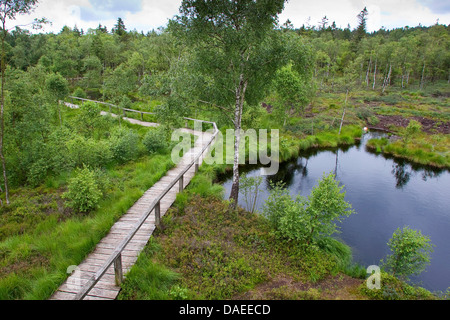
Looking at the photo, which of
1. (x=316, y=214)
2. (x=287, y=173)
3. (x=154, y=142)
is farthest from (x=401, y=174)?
(x=154, y=142)

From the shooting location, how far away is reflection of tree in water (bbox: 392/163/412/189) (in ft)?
57.2

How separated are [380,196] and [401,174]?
499cm

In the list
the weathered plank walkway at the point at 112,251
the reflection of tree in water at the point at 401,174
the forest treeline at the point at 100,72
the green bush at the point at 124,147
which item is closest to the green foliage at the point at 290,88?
the forest treeline at the point at 100,72

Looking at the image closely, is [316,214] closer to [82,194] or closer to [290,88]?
[82,194]

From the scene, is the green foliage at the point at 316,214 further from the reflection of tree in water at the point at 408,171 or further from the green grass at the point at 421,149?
the green grass at the point at 421,149

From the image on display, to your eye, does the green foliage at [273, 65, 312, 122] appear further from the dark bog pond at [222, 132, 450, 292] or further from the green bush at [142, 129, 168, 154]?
the green bush at [142, 129, 168, 154]

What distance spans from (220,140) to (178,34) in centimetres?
988

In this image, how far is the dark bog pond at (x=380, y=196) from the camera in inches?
416

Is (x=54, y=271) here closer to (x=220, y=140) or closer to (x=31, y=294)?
(x=31, y=294)

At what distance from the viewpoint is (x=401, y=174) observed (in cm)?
1891

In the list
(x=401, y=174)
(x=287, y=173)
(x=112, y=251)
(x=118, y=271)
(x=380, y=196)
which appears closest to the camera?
(x=118, y=271)

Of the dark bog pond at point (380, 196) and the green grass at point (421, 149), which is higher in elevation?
the green grass at point (421, 149)

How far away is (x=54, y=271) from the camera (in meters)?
6.11

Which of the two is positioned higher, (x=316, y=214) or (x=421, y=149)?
(x=421, y=149)
